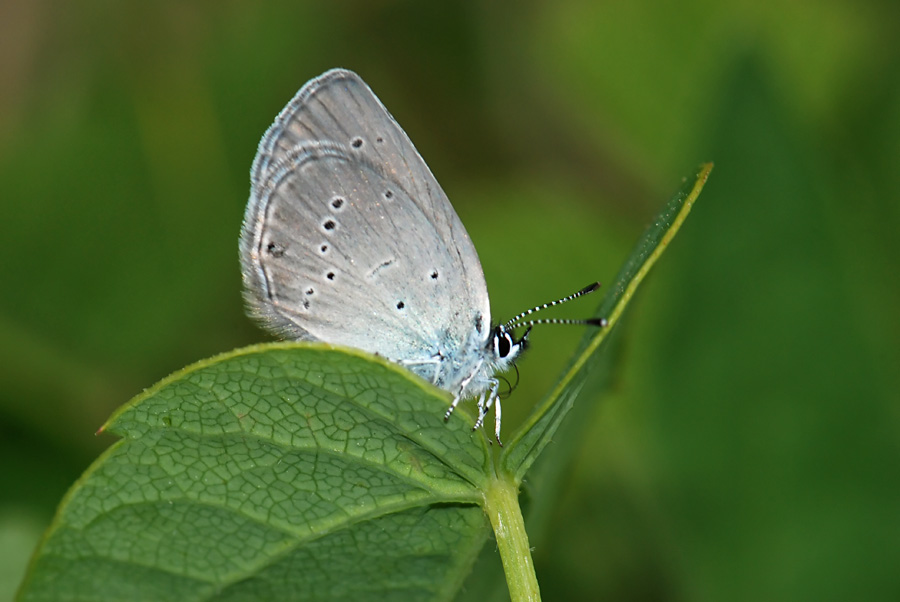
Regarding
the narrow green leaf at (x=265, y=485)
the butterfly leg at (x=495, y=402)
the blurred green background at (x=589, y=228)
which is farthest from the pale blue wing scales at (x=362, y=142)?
the narrow green leaf at (x=265, y=485)

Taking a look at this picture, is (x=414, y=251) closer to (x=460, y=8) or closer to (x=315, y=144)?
(x=315, y=144)

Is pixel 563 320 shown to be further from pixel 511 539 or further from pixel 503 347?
pixel 511 539

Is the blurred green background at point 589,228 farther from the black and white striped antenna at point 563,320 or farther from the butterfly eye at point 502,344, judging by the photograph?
the butterfly eye at point 502,344

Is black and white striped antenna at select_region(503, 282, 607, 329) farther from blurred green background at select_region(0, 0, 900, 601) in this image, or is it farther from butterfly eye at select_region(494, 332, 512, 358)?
blurred green background at select_region(0, 0, 900, 601)

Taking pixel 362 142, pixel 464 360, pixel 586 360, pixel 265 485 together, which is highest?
pixel 362 142

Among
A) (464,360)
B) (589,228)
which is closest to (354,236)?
(464,360)

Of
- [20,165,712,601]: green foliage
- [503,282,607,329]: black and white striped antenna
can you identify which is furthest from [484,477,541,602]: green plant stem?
[503,282,607,329]: black and white striped antenna

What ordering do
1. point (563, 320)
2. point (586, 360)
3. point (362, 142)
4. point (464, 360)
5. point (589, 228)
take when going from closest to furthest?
point (586, 360) < point (563, 320) < point (362, 142) < point (464, 360) < point (589, 228)
